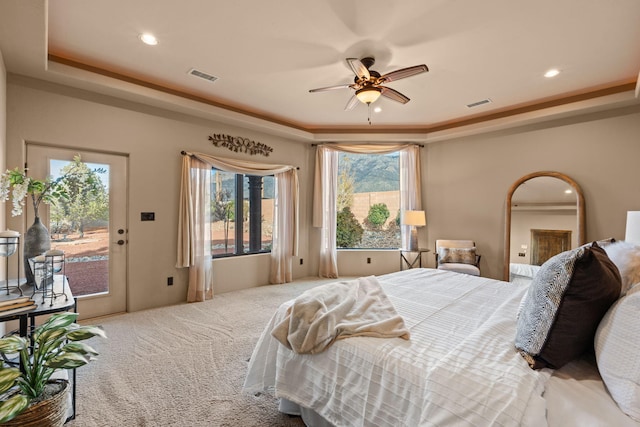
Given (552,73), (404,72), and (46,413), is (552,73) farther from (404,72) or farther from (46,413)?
(46,413)

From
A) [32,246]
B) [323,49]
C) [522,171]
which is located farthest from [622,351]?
[522,171]

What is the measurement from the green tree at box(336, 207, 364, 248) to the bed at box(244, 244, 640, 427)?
3.81 meters

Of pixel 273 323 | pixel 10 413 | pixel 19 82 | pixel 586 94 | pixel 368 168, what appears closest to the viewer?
pixel 10 413

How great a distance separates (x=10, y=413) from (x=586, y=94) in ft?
18.9

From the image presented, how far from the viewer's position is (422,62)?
306cm

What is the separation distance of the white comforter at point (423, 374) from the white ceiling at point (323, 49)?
7.43 feet

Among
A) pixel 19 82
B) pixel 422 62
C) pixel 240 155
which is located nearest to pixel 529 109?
pixel 422 62

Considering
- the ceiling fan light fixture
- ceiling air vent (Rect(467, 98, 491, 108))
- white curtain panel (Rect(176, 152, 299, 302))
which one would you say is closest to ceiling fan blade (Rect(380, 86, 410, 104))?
the ceiling fan light fixture

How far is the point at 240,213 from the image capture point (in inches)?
191

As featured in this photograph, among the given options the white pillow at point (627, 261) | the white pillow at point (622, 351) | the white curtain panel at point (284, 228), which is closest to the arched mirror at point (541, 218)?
the white pillow at point (627, 261)

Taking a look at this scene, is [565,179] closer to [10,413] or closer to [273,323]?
[273,323]

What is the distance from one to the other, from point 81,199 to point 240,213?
2080 millimetres

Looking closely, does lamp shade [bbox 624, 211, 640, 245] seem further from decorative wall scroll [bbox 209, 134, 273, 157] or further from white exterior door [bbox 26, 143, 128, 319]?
white exterior door [bbox 26, 143, 128, 319]

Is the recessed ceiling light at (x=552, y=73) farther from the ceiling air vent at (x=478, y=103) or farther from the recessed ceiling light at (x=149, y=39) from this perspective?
the recessed ceiling light at (x=149, y=39)
